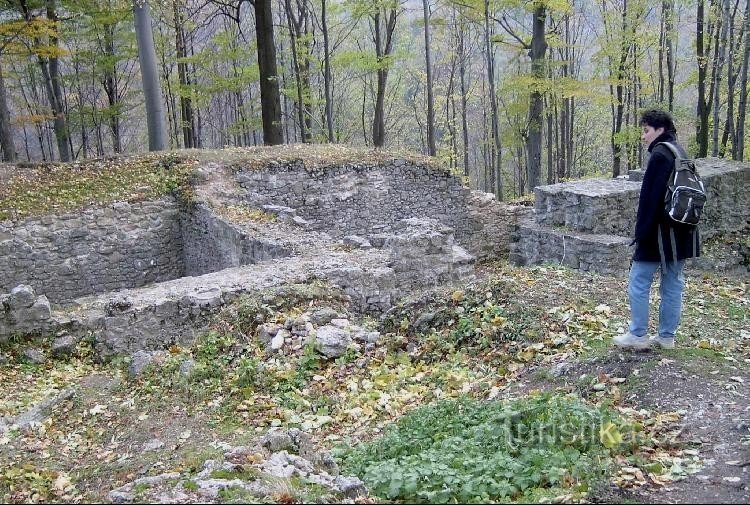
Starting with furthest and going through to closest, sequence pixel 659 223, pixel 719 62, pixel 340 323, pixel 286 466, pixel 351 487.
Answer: pixel 719 62
pixel 340 323
pixel 659 223
pixel 286 466
pixel 351 487

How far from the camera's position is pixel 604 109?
31.0 meters

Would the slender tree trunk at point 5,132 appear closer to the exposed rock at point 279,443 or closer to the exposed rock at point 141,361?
the exposed rock at point 141,361

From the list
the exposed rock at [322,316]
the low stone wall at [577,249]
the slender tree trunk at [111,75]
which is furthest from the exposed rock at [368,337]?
the slender tree trunk at [111,75]

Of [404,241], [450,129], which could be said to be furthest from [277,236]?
[450,129]

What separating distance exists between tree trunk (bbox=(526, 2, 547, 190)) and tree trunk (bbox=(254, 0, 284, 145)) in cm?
765

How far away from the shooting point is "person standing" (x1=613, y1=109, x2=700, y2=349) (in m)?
4.78

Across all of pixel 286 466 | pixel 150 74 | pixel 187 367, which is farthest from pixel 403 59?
pixel 286 466

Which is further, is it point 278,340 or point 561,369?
point 278,340

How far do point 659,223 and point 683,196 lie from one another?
0.27 meters

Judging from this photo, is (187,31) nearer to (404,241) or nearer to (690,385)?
(404,241)

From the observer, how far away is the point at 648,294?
195 inches

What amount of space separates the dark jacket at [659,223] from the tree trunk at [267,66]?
554 inches

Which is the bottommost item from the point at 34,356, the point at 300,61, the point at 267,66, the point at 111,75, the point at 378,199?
the point at 34,356

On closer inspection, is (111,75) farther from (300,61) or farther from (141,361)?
(141,361)
